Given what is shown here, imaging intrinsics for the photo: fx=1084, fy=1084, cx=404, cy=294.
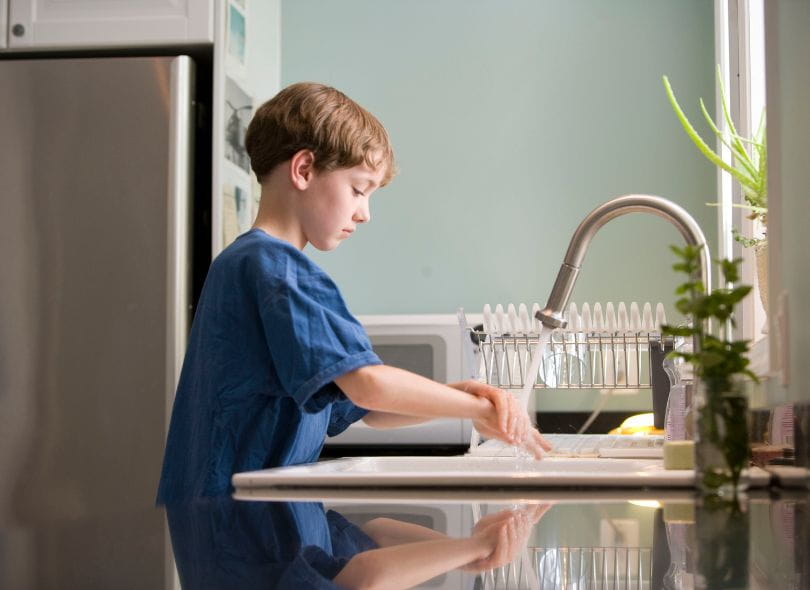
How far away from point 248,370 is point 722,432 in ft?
1.93

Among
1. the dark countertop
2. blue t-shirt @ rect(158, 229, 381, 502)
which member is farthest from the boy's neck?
the dark countertop

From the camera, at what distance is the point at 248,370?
1.21 meters

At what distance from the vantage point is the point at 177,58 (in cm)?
254

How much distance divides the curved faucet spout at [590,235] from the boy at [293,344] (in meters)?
0.11

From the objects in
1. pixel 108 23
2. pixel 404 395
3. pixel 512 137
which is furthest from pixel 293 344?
pixel 512 137

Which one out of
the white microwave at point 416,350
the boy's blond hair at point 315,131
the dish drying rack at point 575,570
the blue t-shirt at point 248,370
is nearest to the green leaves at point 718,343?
the dish drying rack at point 575,570

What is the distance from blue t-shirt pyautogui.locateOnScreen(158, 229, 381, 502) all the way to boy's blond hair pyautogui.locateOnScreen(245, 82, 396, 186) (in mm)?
162

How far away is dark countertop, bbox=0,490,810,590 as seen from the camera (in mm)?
463

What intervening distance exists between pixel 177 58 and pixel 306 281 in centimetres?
157

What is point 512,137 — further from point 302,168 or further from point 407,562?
point 407,562

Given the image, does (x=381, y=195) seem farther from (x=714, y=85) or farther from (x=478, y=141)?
(x=714, y=85)

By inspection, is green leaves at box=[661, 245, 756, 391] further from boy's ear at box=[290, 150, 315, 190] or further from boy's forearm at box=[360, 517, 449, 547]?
boy's ear at box=[290, 150, 315, 190]

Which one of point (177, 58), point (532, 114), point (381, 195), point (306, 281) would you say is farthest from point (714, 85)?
point (306, 281)

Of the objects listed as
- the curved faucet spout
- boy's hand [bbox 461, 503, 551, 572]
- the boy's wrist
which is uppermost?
the curved faucet spout
